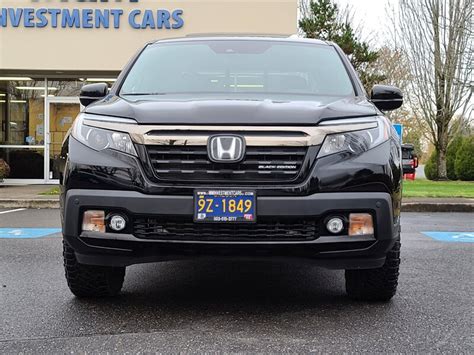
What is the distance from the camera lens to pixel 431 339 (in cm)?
299

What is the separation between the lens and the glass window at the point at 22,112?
1556cm

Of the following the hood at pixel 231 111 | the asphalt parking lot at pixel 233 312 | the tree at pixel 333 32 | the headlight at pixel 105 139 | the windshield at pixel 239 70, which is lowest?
Answer: the asphalt parking lot at pixel 233 312

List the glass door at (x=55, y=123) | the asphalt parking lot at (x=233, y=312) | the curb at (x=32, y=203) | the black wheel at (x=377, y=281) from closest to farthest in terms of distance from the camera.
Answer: the asphalt parking lot at (x=233, y=312)
the black wheel at (x=377, y=281)
the curb at (x=32, y=203)
the glass door at (x=55, y=123)

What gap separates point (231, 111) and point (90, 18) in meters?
12.2

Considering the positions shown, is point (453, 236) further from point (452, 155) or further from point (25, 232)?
point (452, 155)

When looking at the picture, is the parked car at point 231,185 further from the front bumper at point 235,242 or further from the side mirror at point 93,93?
the side mirror at point 93,93

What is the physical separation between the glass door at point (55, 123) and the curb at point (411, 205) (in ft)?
14.6

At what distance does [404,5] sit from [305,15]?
461 centimetres

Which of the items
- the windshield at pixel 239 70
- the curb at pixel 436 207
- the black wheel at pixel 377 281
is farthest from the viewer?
the curb at pixel 436 207

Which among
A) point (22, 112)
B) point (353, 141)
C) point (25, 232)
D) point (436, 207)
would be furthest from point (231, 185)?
point (22, 112)

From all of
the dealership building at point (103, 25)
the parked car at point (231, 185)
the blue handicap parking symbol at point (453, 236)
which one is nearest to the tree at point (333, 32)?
the dealership building at point (103, 25)

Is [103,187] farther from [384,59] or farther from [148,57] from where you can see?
[384,59]

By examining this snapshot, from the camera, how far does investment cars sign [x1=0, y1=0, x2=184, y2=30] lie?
1430 cm

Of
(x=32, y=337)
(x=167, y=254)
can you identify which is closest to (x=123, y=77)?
(x=167, y=254)
